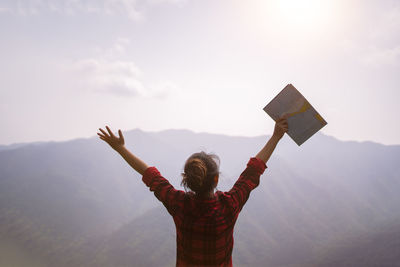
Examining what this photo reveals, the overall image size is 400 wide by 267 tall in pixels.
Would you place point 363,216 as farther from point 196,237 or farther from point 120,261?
point 196,237

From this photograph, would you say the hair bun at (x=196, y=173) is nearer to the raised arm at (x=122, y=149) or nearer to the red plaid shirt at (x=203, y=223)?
the red plaid shirt at (x=203, y=223)

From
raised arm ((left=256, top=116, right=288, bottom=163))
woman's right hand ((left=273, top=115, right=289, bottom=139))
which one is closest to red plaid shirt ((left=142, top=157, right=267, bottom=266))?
raised arm ((left=256, top=116, right=288, bottom=163))

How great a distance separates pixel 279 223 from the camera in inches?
6225

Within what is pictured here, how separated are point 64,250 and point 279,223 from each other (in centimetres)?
12346

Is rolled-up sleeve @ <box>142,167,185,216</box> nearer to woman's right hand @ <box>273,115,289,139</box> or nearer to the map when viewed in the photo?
woman's right hand @ <box>273,115,289,139</box>

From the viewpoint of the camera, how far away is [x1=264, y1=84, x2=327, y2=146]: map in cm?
293

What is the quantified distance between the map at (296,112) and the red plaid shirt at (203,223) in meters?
1.21

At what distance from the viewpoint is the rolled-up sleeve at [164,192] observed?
2205 mm

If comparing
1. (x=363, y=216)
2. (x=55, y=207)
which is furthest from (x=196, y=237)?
(x=363, y=216)

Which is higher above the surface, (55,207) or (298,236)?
(55,207)

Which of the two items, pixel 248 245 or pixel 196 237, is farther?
pixel 248 245

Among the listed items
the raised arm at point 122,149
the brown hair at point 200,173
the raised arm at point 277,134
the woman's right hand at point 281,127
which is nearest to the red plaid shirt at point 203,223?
the brown hair at point 200,173

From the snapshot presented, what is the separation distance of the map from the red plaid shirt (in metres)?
1.21

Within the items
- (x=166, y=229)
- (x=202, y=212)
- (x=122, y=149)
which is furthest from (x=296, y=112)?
(x=166, y=229)
